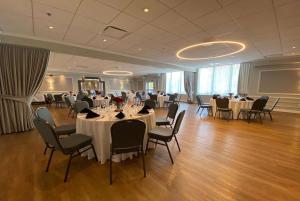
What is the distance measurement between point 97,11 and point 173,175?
325 centimetres

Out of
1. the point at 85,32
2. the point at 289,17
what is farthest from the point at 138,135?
the point at 289,17

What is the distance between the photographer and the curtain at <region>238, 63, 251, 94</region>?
27.2 feet

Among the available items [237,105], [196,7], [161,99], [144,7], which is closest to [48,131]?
[144,7]

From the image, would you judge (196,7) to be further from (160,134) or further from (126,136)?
(126,136)

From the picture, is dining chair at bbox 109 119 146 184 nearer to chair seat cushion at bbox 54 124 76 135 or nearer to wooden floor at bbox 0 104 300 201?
wooden floor at bbox 0 104 300 201

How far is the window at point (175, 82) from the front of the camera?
A: 1245 centimetres

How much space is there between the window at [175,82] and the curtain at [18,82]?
10.2m

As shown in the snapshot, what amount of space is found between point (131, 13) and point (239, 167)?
136 inches

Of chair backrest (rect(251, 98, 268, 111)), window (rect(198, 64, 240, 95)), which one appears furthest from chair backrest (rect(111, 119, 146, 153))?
window (rect(198, 64, 240, 95))

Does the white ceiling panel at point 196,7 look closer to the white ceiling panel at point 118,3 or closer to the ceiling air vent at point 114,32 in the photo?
the white ceiling panel at point 118,3

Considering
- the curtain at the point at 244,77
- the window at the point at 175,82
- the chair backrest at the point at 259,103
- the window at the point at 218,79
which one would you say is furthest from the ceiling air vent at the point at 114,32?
the window at the point at 175,82

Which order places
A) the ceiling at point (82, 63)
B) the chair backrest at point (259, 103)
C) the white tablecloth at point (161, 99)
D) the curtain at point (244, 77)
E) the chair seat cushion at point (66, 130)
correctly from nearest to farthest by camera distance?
the chair seat cushion at point (66, 130) < the chair backrest at point (259, 103) < the ceiling at point (82, 63) < the curtain at point (244, 77) < the white tablecloth at point (161, 99)

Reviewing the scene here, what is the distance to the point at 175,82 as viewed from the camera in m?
13.0

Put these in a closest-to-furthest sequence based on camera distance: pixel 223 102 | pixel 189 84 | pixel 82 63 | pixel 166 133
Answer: pixel 166 133 < pixel 223 102 < pixel 82 63 < pixel 189 84
